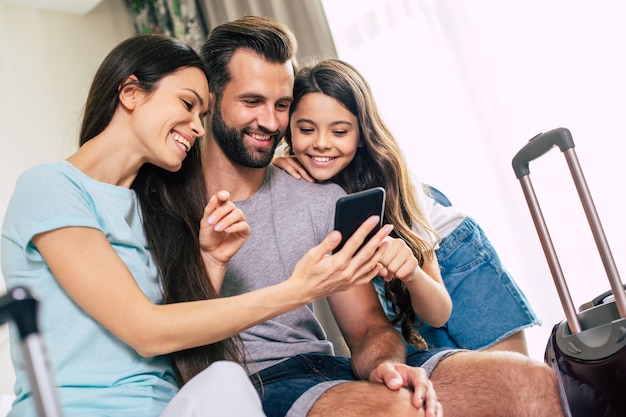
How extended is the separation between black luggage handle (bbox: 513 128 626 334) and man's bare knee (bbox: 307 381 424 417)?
1.22ft

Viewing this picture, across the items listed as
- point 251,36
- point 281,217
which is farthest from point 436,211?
point 251,36

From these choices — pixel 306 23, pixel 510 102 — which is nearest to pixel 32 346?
pixel 510 102

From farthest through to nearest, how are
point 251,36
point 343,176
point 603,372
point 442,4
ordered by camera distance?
1. point 442,4
2. point 343,176
3. point 251,36
4. point 603,372

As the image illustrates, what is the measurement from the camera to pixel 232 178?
2.05m

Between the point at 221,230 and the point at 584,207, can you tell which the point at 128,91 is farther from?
the point at 584,207

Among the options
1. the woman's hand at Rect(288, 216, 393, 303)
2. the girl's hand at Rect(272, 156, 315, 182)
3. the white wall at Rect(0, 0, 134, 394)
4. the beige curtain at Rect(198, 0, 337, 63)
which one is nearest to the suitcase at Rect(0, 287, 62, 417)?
the woman's hand at Rect(288, 216, 393, 303)

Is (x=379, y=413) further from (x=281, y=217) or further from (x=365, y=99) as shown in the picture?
(x=365, y=99)

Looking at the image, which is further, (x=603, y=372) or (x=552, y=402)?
A: (x=552, y=402)

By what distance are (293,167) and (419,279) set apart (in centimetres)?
57

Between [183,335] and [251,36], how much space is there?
1.06 m

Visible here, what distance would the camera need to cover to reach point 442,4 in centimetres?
294

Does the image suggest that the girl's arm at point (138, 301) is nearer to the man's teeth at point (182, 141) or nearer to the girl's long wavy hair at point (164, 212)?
the girl's long wavy hair at point (164, 212)

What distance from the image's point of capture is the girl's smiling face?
2.12 meters

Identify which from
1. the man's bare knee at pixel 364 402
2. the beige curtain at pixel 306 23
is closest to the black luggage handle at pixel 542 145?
the man's bare knee at pixel 364 402
